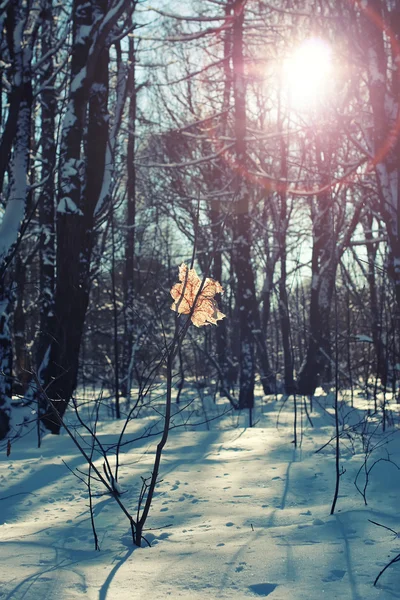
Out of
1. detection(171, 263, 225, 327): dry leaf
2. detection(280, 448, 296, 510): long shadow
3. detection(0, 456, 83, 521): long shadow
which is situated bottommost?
detection(280, 448, 296, 510): long shadow

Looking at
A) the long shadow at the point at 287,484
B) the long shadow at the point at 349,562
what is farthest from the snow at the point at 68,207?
the long shadow at the point at 349,562

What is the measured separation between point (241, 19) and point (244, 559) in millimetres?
9443

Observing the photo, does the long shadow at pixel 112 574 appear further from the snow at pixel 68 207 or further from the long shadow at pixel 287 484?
the snow at pixel 68 207

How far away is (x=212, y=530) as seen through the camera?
2.50 meters

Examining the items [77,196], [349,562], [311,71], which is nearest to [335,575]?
[349,562]

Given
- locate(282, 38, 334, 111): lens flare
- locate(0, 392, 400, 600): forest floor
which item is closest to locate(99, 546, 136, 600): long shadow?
locate(0, 392, 400, 600): forest floor

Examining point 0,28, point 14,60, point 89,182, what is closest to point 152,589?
point 89,182

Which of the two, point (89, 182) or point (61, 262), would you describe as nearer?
point (61, 262)

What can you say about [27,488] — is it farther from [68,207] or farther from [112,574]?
[68,207]

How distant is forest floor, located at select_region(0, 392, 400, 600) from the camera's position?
6.04 feet

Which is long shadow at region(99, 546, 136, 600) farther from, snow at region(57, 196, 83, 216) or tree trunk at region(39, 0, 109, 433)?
snow at region(57, 196, 83, 216)

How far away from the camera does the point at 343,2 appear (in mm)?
7023

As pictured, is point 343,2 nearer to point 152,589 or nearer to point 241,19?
point 241,19

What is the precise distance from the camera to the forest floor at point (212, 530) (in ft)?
6.04
